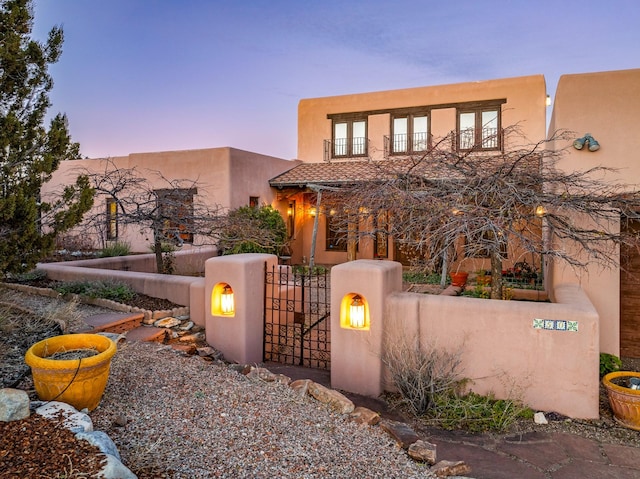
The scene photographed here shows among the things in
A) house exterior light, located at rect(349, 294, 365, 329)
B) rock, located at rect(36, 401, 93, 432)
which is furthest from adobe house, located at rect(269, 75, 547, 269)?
rock, located at rect(36, 401, 93, 432)

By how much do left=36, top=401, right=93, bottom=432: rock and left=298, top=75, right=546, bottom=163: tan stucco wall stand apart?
1432 centimetres

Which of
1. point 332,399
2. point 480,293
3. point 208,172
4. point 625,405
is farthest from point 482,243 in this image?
point 208,172

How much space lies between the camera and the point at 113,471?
8.39 feet

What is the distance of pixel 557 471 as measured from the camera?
4.26m

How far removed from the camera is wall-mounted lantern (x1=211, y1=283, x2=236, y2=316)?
721cm

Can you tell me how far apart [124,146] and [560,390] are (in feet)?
80.4

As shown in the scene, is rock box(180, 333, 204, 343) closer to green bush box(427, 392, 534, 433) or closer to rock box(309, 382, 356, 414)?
rock box(309, 382, 356, 414)

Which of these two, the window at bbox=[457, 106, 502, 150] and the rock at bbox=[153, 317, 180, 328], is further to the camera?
the window at bbox=[457, 106, 502, 150]

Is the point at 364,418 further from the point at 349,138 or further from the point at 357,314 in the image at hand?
the point at 349,138

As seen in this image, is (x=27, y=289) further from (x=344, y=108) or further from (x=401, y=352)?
(x=344, y=108)

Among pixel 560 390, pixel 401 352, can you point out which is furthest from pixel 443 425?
pixel 560 390

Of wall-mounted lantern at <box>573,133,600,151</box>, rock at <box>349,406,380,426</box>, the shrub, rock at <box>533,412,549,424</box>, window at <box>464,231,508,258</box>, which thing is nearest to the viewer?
rock at <box>349,406,380,426</box>

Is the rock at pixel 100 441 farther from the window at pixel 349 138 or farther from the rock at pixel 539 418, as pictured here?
the window at pixel 349 138

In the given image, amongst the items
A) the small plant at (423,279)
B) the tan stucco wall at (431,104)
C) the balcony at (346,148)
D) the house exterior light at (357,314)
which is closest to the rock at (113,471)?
the house exterior light at (357,314)
